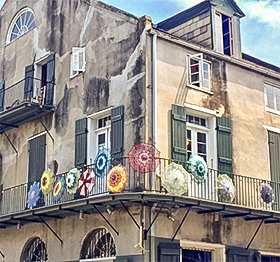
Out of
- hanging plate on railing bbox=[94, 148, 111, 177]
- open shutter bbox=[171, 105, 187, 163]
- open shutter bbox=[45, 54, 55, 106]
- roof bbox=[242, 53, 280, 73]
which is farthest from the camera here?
roof bbox=[242, 53, 280, 73]

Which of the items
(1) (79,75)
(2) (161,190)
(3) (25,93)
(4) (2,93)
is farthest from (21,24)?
(2) (161,190)

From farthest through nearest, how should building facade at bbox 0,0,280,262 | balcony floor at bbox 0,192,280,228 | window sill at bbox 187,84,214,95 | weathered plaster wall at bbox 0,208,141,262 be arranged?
1. window sill at bbox 187,84,214,95
2. building facade at bbox 0,0,280,262
3. weathered plaster wall at bbox 0,208,141,262
4. balcony floor at bbox 0,192,280,228

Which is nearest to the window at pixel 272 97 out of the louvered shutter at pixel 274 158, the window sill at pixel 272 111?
the window sill at pixel 272 111

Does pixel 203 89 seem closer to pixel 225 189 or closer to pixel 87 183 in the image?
pixel 225 189

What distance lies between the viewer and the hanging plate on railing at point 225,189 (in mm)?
16547

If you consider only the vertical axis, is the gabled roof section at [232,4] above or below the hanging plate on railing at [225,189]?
above

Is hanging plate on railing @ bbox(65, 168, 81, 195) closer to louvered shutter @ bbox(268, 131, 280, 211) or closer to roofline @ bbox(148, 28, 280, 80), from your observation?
roofline @ bbox(148, 28, 280, 80)

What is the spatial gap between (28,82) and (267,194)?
360 inches

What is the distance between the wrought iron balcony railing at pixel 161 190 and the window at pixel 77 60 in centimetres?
347

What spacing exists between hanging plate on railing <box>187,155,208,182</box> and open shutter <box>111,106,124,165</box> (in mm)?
1931

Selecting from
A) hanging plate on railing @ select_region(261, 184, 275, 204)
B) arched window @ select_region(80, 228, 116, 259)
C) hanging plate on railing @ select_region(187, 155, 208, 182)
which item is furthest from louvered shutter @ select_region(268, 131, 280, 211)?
arched window @ select_region(80, 228, 116, 259)

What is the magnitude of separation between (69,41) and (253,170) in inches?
288

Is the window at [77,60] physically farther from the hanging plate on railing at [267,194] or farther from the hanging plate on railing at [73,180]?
the hanging plate on railing at [267,194]

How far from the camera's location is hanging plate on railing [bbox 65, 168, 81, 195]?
16.8 metres
